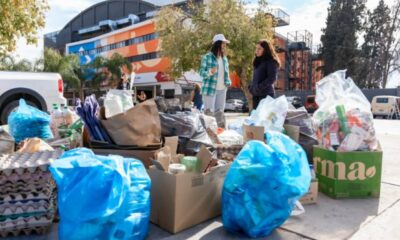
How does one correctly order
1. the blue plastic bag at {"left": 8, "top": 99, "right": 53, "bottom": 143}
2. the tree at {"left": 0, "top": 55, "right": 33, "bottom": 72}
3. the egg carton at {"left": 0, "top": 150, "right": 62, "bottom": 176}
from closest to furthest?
the egg carton at {"left": 0, "top": 150, "right": 62, "bottom": 176}
the blue plastic bag at {"left": 8, "top": 99, "right": 53, "bottom": 143}
the tree at {"left": 0, "top": 55, "right": 33, "bottom": 72}

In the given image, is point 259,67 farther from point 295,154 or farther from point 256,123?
point 295,154

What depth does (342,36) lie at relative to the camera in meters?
30.7

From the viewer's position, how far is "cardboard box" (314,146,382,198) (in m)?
2.39

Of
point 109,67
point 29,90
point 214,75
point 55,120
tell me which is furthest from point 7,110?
point 109,67

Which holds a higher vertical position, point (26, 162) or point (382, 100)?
point (382, 100)

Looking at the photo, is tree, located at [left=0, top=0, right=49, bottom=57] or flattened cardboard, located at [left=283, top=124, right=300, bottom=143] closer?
flattened cardboard, located at [left=283, top=124, right=300, bottom=143]

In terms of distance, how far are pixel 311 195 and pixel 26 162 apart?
197cm

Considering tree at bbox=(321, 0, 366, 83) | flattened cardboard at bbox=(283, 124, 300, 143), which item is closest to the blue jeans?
flattened cardboard at bbox=(283, 124, 300, 143)

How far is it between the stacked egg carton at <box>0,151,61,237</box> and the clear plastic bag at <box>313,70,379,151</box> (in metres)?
2.12

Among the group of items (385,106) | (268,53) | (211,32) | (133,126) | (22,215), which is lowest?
(22,215)

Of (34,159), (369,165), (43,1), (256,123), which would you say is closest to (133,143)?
(34,159)

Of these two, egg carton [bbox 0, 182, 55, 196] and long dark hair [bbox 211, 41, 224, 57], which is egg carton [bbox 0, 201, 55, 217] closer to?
egg carton [bbox 0, 182, 55, 196]

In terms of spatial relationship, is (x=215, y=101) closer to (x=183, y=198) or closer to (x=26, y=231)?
(x=183, y=198)

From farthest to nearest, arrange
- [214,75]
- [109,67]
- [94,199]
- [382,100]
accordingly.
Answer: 1. [109,67]
2. [382,100]
3. [214,75]
4. [94,199]
